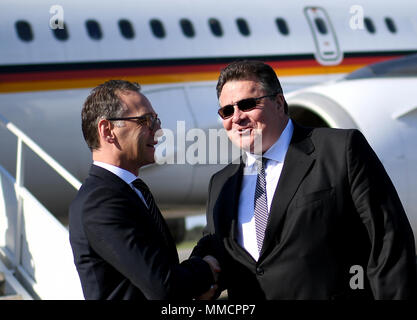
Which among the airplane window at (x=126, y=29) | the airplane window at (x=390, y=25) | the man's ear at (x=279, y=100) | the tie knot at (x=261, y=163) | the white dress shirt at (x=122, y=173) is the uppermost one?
the airplane window at (x=126, y=29)

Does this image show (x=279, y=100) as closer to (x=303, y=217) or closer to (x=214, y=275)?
(x=303, y=217)

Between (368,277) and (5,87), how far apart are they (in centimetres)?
466

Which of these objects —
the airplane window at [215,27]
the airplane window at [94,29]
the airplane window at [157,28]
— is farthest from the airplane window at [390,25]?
the airplane window at [94,29]

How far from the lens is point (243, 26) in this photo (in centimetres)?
727

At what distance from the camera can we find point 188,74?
6.81 metres

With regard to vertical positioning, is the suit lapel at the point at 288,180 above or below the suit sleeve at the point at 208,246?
above

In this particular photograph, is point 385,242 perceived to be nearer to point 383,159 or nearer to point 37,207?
point 37,207

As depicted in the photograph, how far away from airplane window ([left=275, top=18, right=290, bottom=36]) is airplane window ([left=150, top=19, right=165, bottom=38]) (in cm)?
129

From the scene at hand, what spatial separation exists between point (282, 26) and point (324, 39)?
0.48 m

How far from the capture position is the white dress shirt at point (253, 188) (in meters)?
2.26

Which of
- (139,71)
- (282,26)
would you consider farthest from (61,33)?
(282,26)

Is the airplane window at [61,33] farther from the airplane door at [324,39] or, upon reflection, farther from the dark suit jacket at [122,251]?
the dark suit jacket at [122,251]

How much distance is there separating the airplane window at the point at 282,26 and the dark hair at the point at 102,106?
17.7 ft

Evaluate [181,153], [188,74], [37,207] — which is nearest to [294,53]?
[188,74]
